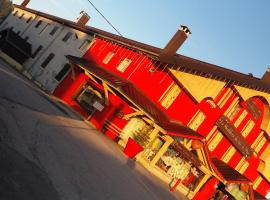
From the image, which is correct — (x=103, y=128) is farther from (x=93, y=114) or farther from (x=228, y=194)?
(x=228, y=194)

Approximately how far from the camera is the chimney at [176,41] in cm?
2305

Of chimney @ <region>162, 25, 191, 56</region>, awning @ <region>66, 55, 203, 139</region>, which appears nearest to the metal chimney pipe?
chimney @ <region>162, 25, 191, 56</region>

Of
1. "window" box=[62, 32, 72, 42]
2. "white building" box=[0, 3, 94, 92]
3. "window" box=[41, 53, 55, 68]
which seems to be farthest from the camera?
"window" box=[62, 32, 72, 42]

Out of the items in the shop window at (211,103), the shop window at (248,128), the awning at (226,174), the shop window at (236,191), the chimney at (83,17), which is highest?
the chimney at (83,17)

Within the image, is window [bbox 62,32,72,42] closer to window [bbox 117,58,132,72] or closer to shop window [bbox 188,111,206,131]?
window [bbox 117,58,132,72]

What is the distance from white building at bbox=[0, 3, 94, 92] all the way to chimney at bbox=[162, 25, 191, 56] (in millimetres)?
8863

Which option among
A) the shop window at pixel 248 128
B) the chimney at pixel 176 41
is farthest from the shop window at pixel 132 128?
the shop window at pixel 248 128

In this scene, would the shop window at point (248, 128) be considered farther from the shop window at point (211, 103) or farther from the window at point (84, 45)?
the window at point (84, 45)

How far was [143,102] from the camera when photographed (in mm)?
21016

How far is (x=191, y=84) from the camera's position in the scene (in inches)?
896

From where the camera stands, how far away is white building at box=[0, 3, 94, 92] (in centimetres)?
3028

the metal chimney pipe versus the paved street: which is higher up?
the metal chimney pipe

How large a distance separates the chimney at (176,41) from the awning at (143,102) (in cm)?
323

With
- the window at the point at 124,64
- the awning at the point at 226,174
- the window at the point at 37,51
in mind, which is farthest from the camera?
the window at the point at 37,51
